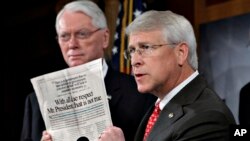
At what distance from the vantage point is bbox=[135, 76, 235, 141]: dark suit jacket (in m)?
1.99

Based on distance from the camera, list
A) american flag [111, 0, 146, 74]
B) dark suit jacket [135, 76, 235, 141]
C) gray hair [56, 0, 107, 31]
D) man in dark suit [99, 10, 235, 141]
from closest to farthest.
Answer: dark suit jacket [135, 76, 235, 141] → man in dark suit [99, 10, 235, 141] → gray hair [56, 0, 107, 31] → american flag [111, 0, 146, 74]

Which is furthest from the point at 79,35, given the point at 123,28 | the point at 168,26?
the point at 123,28

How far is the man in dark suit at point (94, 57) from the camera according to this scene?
8.92ft

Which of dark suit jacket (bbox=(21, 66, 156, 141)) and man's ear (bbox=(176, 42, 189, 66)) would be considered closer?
man's ear (bbox=(176, 42, 189, 66))

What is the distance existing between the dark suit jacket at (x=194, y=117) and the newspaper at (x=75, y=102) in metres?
0.30

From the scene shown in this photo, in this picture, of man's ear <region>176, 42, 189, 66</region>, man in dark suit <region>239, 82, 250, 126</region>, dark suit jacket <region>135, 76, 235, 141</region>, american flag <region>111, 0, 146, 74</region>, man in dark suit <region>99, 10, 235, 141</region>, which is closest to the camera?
dark suit jacket <region>135, 76, 235, 141</region>

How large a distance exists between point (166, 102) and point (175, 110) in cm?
13

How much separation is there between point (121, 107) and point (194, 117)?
760 mm

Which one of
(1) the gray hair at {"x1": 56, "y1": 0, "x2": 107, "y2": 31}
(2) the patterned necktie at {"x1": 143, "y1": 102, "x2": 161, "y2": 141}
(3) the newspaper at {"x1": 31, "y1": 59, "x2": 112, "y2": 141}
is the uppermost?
(1) the gray hair at {"x1": 56, "y1": 0, "x2": 107, "y2": 31}

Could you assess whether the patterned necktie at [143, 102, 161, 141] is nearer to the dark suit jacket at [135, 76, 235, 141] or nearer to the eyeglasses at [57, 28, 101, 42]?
the dark suit jacket at [135, 76, 235, 141]

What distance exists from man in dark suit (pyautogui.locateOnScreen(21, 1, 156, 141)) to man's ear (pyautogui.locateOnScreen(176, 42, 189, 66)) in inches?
20.3

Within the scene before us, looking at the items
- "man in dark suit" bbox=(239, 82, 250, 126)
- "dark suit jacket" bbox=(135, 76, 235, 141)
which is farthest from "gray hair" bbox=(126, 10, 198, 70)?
"man in dark suit" bbox=(239, 82, 250, 126)

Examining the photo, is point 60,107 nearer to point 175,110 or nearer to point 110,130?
point 110,130

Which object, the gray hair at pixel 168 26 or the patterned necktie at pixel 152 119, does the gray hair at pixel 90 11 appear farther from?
the patterned necktie at pixel 152 119
